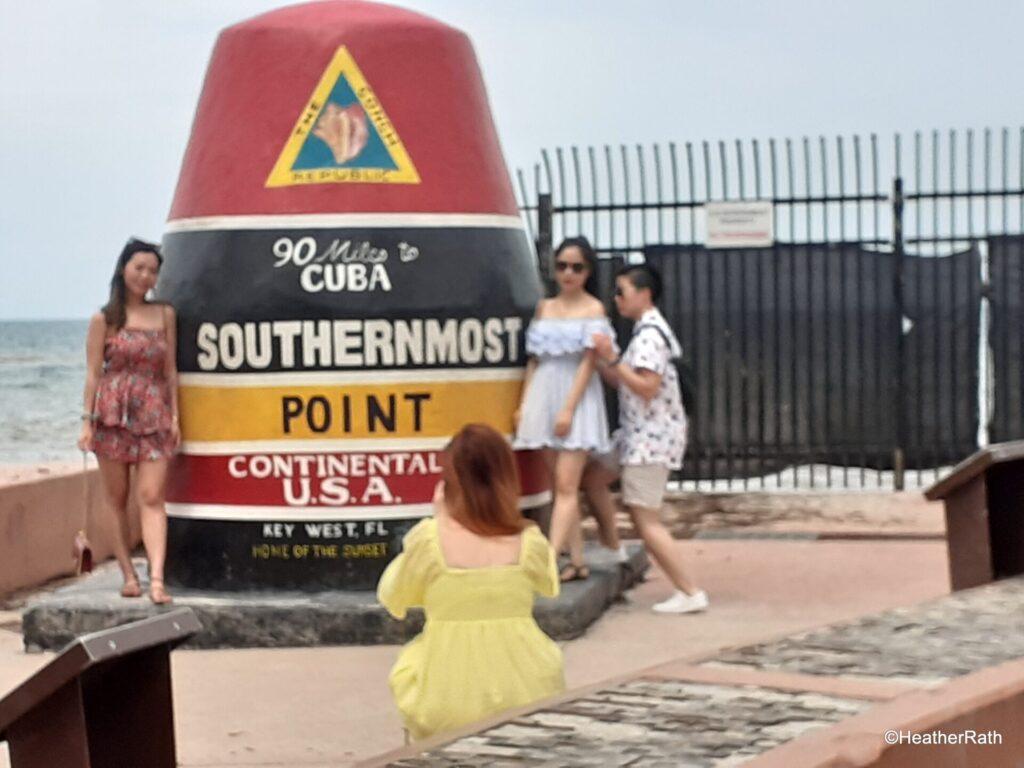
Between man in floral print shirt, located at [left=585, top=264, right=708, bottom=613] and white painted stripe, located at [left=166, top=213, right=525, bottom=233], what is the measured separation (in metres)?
0.85

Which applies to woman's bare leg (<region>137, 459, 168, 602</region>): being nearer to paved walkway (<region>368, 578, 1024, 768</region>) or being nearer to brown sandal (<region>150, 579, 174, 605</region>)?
brown sandal (<region>150, 579, 174, 605</region>)

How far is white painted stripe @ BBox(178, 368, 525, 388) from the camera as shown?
8023 millimetres

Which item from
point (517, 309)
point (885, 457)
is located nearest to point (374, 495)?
point (517, 309)

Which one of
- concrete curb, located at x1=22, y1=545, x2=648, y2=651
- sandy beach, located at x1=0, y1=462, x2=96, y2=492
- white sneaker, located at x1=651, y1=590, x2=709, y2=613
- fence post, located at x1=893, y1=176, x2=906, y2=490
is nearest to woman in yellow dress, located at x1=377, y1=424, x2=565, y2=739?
concrete curb, located at x1=22, y1=545, x2=648, y2=651

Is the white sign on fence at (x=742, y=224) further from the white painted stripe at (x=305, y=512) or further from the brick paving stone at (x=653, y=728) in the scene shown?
the brick paving stone at (x=653, y=728)

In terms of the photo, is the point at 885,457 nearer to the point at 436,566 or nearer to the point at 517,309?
the point at 517,309

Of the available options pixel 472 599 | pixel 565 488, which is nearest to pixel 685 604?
pixel 565 488

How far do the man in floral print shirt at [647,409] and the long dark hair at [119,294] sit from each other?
2130 millimetres

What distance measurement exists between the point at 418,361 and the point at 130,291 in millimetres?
1345

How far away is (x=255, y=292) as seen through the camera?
26.7 ft

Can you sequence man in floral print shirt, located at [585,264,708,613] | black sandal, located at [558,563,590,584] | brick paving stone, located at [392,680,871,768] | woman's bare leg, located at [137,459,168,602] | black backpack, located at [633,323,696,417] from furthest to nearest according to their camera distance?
black sandal, located at [558,563,590,584] < black backpack, located at [633,323,696,417] < man in floral print shirt, located at [585,264,708,613] < woman's bare leg, located at [137,459,168,602] < brick paving stone, located at [392,680,871,768]

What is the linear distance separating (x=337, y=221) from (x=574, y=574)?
2.07 meters

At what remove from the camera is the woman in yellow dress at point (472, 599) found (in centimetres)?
487

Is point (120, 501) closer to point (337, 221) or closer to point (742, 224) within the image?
point (337, 221)
